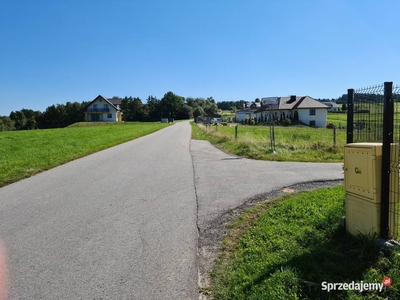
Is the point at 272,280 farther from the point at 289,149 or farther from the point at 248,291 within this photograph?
the point at 289,149

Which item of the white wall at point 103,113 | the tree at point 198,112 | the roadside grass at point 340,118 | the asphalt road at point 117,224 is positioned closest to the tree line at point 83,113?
the tree at point 198,112

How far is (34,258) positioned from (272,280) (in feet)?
9.69

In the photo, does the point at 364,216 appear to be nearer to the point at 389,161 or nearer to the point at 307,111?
the point at 389,161

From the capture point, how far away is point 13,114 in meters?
108

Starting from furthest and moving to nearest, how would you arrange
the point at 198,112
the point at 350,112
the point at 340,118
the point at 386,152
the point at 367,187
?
the point at 198,112 → the point at 340,118 → the point at 350,112 → the point at 367,187 → the point at 386,152

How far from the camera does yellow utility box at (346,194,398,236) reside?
332 cm

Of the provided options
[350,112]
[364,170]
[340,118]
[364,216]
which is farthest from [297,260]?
[340,118]

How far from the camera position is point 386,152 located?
3.24 metres

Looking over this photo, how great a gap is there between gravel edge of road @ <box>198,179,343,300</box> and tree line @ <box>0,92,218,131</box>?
286ft

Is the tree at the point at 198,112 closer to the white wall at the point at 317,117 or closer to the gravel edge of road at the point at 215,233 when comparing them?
the white wall at the point at 317,117

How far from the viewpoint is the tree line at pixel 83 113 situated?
311 feet

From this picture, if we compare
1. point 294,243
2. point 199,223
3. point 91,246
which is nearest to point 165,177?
point 199,223

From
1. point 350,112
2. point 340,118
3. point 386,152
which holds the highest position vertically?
point 350,112

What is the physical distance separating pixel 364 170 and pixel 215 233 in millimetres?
2271
